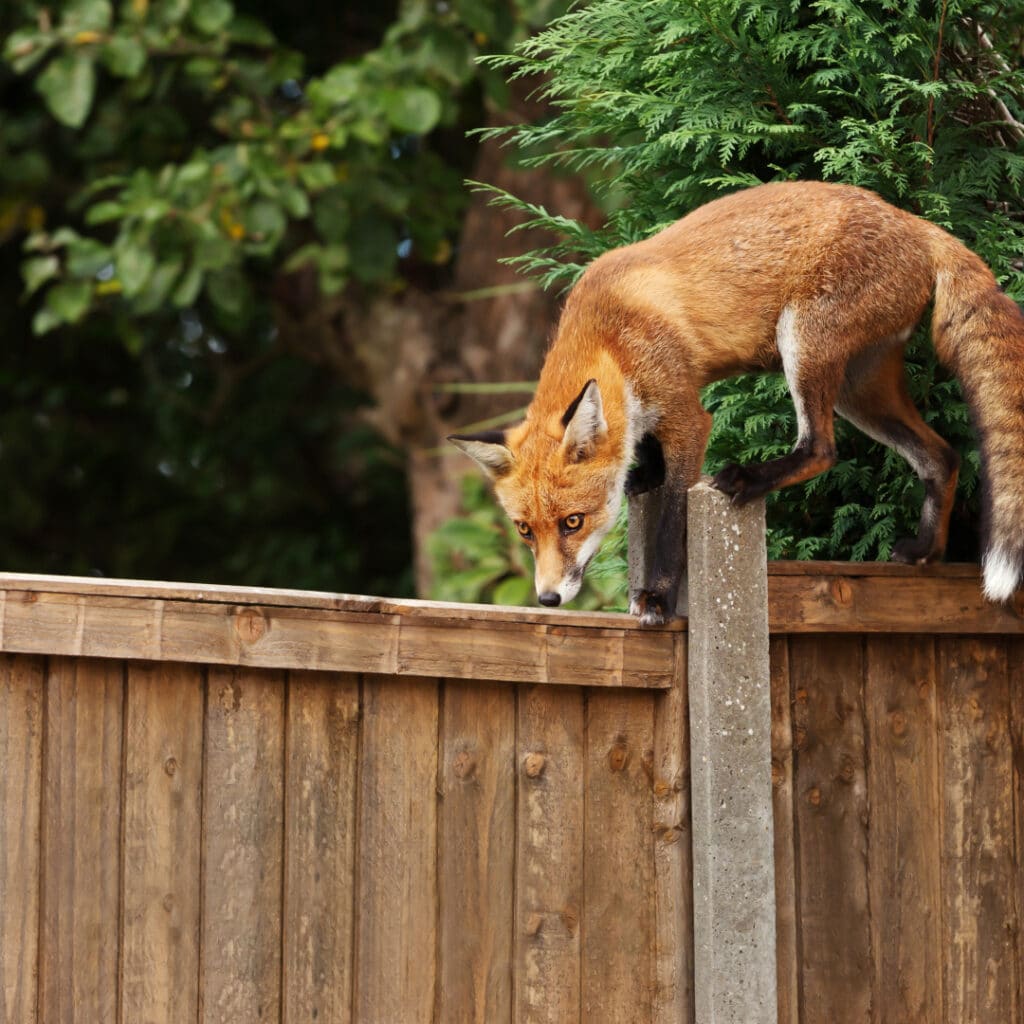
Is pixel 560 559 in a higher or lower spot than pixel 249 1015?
higher

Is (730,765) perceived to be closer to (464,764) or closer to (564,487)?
(464,764)

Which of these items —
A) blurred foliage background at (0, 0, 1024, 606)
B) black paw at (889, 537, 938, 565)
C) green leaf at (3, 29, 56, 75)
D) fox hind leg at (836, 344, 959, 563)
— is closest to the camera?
black paw at (889, 537, 938, 565)

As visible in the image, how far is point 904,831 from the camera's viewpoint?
3209 millimetres

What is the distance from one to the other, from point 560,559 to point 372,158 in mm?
4017

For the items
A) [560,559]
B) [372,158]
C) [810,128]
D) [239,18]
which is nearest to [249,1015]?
[560,559]

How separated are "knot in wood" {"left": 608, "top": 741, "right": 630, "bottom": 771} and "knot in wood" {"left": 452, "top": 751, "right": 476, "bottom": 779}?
31 centimetres

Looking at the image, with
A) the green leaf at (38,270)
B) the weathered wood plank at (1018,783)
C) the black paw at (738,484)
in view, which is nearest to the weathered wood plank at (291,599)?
the black paw at (738,484)

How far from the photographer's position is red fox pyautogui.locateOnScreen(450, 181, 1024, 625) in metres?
3.23

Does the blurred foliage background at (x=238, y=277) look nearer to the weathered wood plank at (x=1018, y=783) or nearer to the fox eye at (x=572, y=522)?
the fox eye at (x=572, y=522)

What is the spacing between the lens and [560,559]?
3236mm

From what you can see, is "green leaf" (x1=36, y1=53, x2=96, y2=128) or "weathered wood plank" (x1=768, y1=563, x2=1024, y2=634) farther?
"green leaf" (x1=36, y1=53, x2=96, y2=128)

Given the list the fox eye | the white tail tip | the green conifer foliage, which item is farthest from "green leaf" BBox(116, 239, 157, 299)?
the white tail tip

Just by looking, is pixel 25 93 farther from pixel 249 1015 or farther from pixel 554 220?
pixel 249 1015

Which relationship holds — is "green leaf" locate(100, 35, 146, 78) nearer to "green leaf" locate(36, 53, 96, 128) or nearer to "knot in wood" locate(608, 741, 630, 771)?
"green leaf" locate(36, 53, 96, 128)
